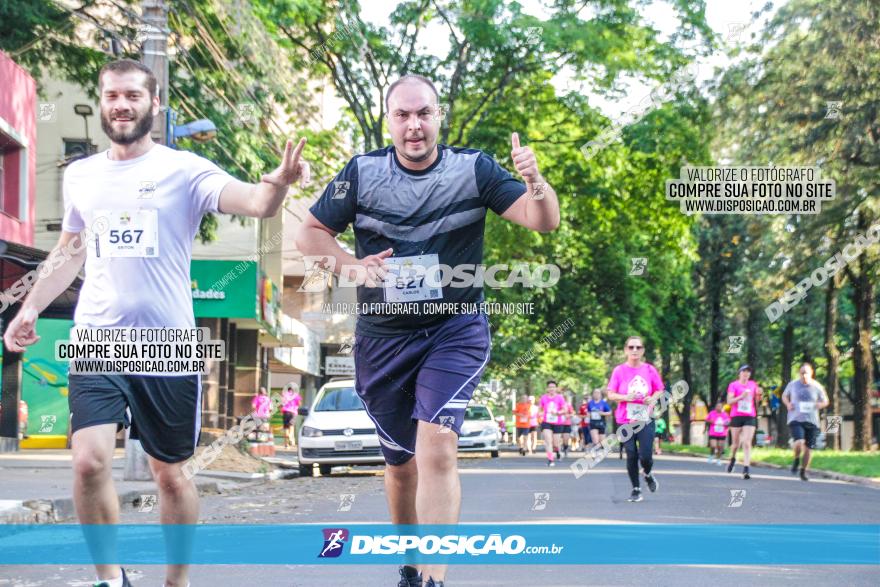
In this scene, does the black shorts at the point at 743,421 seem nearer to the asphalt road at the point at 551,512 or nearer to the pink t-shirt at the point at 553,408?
the asphalt road at the point at 551,512

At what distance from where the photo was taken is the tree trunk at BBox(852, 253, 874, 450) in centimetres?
3428

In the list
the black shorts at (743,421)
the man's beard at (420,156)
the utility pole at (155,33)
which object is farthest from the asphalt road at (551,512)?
the utility pole at (155,33)

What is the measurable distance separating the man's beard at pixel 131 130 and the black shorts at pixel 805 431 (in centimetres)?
1673

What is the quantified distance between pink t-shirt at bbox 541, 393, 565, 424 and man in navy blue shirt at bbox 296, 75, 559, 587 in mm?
21579

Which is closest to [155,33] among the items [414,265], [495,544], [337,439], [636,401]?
[636,401]

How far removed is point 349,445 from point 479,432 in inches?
352

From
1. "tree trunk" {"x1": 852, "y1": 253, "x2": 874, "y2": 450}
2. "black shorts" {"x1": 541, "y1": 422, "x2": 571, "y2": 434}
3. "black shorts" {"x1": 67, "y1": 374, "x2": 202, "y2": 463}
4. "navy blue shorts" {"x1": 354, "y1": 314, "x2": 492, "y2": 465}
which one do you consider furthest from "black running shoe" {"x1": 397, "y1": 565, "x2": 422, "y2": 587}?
"tree trunk" {"x1": 852, "y1": 253, "x2": 874, "y2": 450}

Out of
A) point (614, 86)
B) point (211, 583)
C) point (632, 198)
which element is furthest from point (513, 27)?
point (211, 583)

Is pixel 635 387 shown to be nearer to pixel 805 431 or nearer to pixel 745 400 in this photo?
pixel 805 431

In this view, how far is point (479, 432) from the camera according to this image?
29.6 m

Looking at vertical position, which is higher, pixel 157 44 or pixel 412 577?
pixel 157 44

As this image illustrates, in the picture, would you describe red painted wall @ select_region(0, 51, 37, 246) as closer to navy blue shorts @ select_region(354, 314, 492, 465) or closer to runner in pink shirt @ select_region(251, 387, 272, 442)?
runner in pink shirt @ select_region(251, 387, 272, 442)

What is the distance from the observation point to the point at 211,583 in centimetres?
690

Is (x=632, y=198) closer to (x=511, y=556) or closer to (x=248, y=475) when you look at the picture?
(x=248, y=475)
